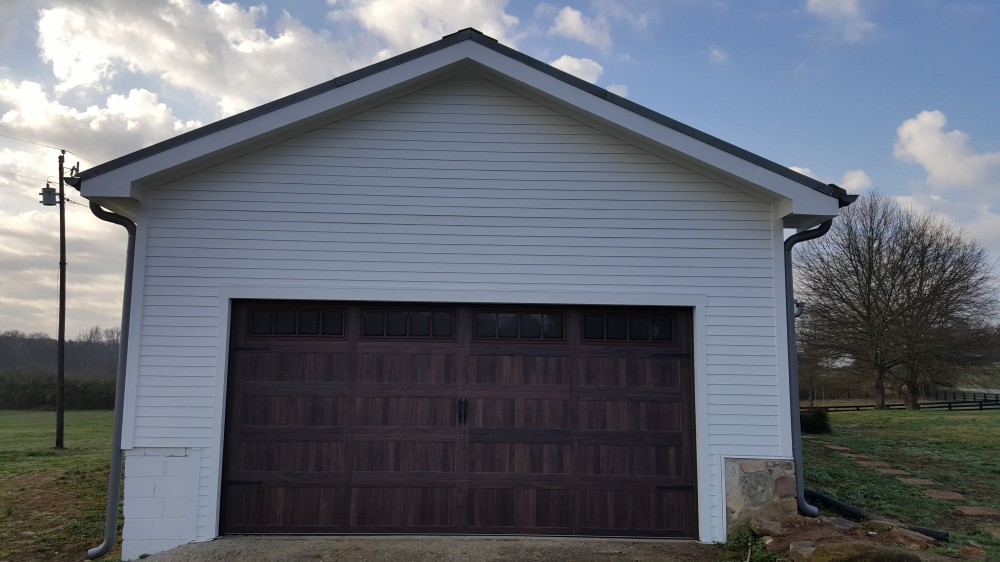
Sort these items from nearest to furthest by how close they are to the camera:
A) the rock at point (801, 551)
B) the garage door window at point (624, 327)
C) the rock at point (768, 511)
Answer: the rock at point (801, 551) → the rock at point (768, 511) → the garage door window at point (624, 327)

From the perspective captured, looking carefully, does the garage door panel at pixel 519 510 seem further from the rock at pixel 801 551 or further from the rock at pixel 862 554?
the rock at pixel 862 554

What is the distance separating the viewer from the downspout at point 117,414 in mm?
6156

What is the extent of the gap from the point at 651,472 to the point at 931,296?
24.5 m

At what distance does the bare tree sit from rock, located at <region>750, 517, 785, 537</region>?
22.5m

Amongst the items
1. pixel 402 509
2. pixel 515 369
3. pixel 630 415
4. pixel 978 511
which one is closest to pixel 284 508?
pixel 402 509

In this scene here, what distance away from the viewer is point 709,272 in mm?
6609

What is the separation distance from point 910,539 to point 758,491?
1.22 meters

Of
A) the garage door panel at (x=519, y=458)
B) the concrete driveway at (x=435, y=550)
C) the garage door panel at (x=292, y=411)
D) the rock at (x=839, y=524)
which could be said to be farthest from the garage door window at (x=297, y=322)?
the rock at (x=839, y=524)

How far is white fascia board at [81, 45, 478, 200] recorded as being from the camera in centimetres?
609

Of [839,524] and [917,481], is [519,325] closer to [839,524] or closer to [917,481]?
[839,524]

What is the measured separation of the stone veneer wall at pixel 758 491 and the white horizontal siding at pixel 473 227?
0.59ft

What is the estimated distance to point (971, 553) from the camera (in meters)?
5.54

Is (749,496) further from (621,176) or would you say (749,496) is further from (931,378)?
(931,378)

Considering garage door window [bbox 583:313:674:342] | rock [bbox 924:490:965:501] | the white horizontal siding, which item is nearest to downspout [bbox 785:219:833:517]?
the white horizontal siding
